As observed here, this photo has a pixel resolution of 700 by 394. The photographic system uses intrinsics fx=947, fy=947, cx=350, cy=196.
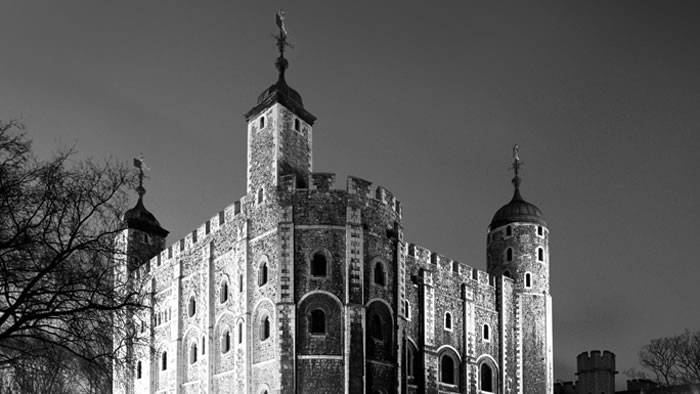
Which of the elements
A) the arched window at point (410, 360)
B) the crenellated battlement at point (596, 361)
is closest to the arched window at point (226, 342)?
the arched window at point (410, 360)

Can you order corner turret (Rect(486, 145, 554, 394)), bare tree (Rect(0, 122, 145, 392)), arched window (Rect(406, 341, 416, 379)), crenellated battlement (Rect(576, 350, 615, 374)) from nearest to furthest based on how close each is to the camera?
1. bare tree (Rect(0, 122, 145, 392))
2. arched window (Rect(406, 341, 416, 379))
3. corner turret (Rect(486, 145, 554, 394))
4. crenellated battlement (Rect(576, 350, 615, 374))

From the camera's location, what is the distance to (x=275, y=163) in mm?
40625

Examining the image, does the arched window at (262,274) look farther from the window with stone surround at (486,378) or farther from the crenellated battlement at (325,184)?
the window with stone surround at (486,378)

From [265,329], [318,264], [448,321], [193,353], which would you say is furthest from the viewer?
[448,321]

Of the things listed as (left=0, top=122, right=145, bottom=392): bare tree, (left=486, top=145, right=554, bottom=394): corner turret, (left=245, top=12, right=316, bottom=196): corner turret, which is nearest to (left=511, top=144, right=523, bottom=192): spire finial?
(left=486, top=145, right=554, bottom=394): corner turret

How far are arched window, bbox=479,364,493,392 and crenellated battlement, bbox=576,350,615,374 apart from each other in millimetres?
13706

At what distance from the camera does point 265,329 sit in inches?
1513

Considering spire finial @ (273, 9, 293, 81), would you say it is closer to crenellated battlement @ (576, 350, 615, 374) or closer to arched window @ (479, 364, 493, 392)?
arched window @ (479, 364, 493, 392)

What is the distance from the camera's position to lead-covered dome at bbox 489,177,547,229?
184ft

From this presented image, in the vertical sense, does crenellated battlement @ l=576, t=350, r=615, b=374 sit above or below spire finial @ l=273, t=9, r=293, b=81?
below

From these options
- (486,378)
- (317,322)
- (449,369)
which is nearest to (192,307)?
(317,322)

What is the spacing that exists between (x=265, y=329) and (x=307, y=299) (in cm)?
227

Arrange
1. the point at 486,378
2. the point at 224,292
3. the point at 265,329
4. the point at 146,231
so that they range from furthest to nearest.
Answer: the point at 146,231 → the point at 486,378 → the point at 224,292 → the point at 265,329

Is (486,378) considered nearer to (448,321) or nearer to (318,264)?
(448,321)
